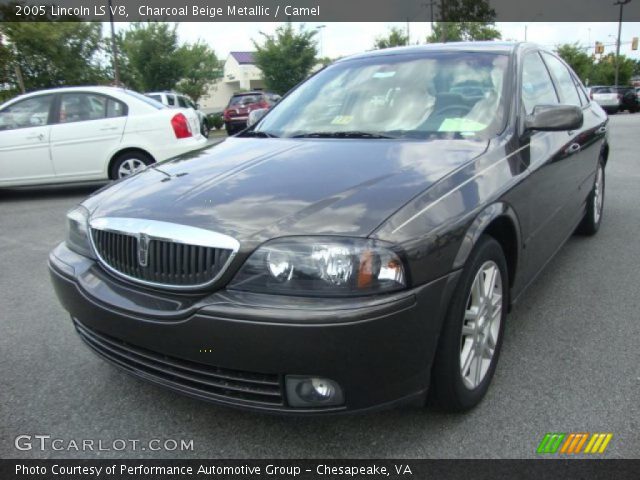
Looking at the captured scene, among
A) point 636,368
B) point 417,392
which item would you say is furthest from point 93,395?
point 636,368

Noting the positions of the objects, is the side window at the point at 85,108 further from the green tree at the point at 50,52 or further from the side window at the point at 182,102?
the green tree at the point at 50,52

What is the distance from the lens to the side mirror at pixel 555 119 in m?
2.78

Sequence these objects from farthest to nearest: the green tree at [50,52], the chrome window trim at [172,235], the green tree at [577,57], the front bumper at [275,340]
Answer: the green tree at [577,57] → the green tree at [50,52] → the chrome window trim at [172,235] → the front bumper at [275,340]

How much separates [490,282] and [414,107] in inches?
43.3

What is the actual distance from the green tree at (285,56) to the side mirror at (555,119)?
98.8 ft

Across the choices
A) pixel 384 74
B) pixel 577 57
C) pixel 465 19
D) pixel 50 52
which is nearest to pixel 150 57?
pixel 50 52

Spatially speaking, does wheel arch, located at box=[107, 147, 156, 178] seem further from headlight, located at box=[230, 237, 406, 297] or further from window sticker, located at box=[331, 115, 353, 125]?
headlight, located at box=[230, 237, 406, 297]

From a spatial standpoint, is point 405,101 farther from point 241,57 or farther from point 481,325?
point 241,57

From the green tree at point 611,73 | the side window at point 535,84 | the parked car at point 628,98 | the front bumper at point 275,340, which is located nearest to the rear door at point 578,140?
the side window at point 535,84

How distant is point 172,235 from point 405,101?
162 cm

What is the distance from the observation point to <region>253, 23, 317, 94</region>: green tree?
1254 inches

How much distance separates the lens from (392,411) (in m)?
2.36

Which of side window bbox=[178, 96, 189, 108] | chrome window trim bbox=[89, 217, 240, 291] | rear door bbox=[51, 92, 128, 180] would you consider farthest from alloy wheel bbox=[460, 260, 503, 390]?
side window bbox=[178, 96, 189, 108]

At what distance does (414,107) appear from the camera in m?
3.00
